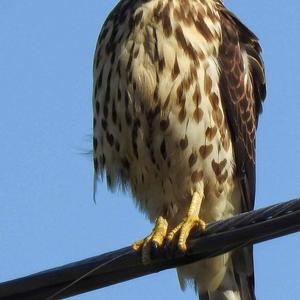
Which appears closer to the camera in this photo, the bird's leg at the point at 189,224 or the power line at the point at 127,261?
the power line at the point at 127,261

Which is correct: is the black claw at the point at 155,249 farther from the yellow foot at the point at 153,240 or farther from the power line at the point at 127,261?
the power line at the point at 127,261

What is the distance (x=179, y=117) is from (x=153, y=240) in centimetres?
98

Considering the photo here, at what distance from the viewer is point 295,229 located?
457cm

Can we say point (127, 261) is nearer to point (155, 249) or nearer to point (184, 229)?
point (155, 249)

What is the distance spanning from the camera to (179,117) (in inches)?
275

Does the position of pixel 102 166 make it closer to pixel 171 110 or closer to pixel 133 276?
pixel 171 110

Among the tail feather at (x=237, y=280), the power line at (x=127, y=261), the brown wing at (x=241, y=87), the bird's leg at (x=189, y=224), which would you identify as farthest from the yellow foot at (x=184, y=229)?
the tail feather at (x=237, y=280)

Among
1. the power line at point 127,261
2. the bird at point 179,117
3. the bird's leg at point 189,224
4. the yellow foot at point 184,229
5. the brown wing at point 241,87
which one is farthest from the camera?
the brown wing at point 241,87

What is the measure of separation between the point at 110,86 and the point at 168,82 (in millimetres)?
427

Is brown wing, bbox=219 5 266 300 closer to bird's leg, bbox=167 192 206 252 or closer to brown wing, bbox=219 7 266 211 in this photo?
brown wing, bbox=219 7 266 211

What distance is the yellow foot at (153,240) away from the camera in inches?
226

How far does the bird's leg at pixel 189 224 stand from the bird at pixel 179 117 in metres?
0.01

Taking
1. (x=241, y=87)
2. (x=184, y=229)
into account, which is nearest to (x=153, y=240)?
(x=184, y=229)

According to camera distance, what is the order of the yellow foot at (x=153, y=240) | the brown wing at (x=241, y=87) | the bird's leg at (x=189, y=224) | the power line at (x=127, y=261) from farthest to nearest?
the brown wing at (x=241, y=87)
the bird's leg at (x=189, y=224)
the yellow foot at (x=153, y=240)
the power line at (x=127, y=261)
